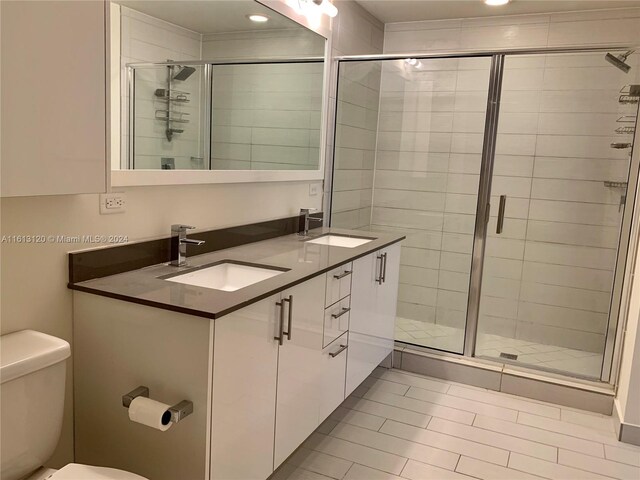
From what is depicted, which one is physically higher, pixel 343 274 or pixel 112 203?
pixel 112 203

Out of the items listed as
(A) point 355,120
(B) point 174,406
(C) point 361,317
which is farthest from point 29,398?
(A) point 355,120

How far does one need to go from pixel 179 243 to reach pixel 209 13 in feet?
3.30

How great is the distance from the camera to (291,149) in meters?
3.00

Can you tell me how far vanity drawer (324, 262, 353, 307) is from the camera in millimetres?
2188

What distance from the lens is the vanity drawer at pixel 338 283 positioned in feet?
7.18

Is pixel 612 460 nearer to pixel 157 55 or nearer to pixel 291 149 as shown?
pixel 291 149

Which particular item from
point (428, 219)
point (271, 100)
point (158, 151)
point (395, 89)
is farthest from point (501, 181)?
point (158, 151)

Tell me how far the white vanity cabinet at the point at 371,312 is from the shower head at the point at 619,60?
177 centimetres

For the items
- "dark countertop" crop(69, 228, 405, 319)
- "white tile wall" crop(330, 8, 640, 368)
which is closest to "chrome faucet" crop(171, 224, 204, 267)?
"dark countertop" crop(69, 228, 405, 319)

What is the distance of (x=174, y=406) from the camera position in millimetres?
1477

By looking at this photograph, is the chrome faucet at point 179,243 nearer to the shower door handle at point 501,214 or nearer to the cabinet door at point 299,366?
the cabinet door at point 299,366

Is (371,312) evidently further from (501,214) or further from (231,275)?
(501,214)

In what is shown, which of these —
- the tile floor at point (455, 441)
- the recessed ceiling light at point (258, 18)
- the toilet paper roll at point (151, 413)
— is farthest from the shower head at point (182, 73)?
the tile floor at point (455, 441)

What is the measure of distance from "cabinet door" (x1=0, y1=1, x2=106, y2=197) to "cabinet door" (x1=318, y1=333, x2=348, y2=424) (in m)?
1.22
